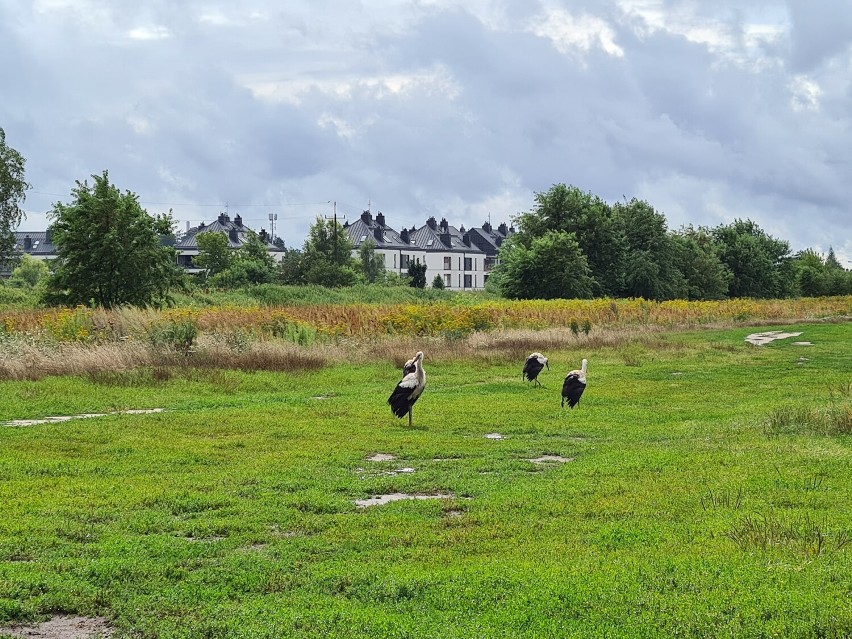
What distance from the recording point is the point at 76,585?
732 centimetres

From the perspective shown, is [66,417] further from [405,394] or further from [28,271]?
[28,271]

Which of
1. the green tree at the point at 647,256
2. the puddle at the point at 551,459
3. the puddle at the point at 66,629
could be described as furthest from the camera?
the green tree at the point at 647,256

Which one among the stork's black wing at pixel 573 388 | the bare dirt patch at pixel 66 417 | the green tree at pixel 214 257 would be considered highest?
the green tree at pixel 214 257

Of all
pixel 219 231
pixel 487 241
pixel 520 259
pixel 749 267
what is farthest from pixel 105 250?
pixel 487 241

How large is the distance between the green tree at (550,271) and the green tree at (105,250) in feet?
141

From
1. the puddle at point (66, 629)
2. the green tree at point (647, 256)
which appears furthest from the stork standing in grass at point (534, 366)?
the green tree at point (647, 256)

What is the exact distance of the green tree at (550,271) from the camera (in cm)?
7562

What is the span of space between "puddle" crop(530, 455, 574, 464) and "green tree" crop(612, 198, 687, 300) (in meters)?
71.9

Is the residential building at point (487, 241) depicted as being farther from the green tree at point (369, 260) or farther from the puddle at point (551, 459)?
the puddle at point (551, 459)

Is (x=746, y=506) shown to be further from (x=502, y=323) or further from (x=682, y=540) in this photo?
(x=502, y=323)

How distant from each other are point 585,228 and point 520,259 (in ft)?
32.6

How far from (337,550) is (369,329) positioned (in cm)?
2410

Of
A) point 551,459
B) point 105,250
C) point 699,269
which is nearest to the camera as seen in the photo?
point 551,459

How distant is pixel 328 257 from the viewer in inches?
4141
